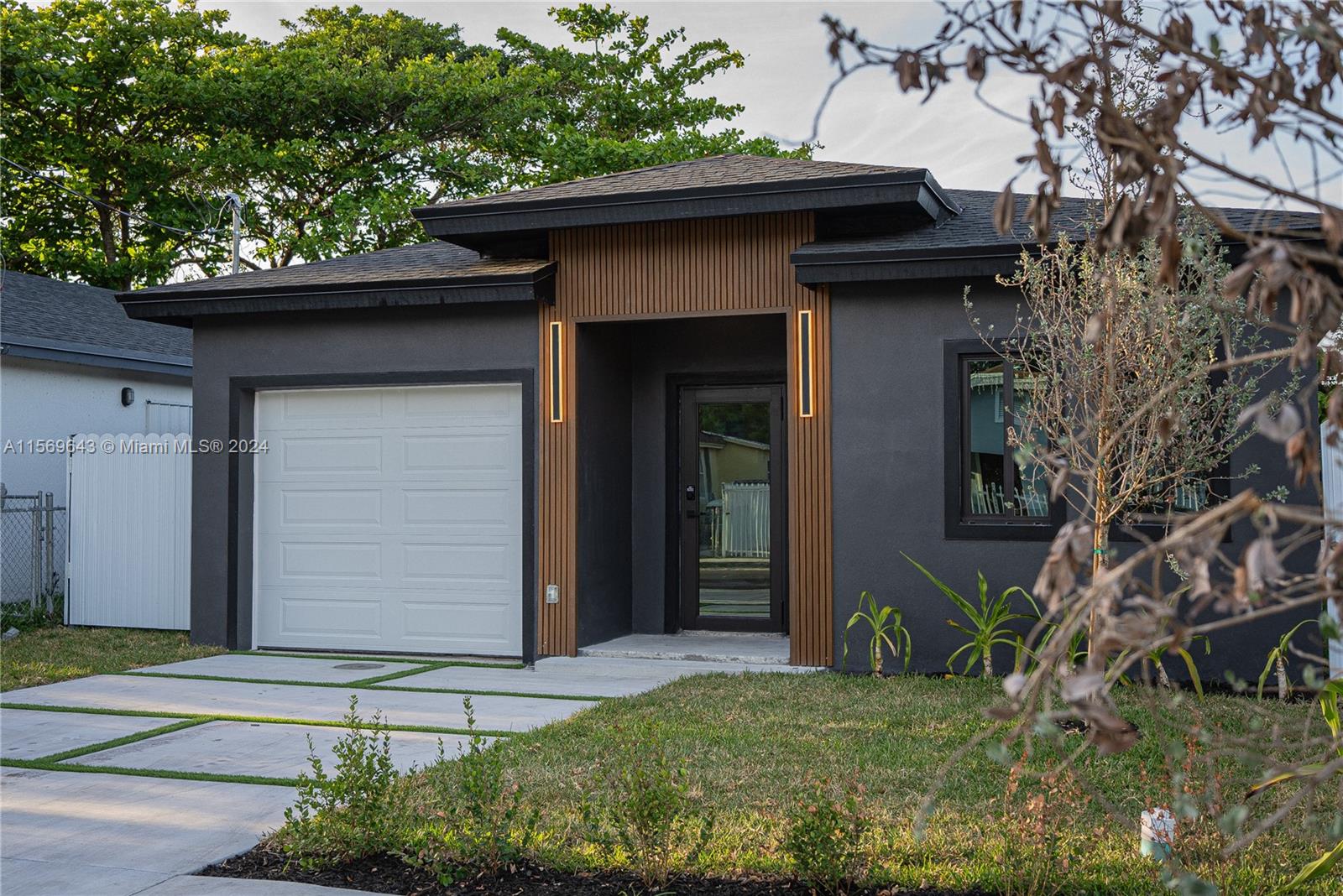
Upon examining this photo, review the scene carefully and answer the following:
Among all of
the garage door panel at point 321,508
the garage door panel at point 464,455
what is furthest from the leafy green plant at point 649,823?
the garage door panel at point 321,508

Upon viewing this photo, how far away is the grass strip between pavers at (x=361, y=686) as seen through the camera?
786 centimetres

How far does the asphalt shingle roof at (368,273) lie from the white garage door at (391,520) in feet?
→ 3.15

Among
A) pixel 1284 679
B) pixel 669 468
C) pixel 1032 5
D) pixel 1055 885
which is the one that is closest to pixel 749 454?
pixel 669 468

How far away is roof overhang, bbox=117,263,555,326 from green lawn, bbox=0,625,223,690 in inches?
113

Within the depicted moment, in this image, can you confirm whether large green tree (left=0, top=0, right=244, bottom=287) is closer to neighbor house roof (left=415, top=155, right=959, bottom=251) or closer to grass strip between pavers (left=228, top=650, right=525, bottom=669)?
grass strip between pavers (left=228, top=650, right=525, bottom=669)

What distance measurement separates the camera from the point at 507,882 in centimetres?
407

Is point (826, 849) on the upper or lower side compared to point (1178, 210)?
lower

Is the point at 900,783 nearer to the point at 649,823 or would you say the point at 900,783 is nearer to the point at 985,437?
the point at 649,823

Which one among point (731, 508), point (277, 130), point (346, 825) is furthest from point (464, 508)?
point (277, 130)

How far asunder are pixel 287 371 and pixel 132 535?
8.94 feet

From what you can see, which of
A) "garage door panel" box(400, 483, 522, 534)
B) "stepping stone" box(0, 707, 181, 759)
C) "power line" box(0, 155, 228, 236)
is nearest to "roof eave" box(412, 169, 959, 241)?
"garage door panel" box(400, 483, 522, 534)

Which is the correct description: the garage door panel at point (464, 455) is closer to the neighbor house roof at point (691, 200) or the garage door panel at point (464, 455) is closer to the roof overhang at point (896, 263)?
the neighbor house roof at point (691, 200)

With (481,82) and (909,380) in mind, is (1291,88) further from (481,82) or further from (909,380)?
(481,82)

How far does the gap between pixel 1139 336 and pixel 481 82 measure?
21.1 m
